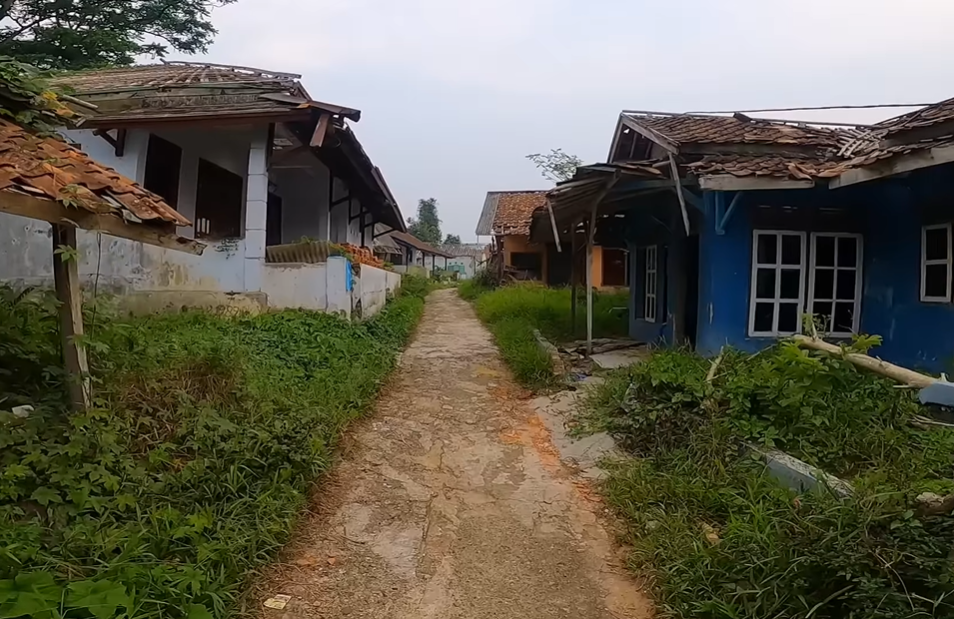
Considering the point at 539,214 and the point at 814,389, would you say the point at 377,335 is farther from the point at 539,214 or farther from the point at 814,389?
the point at 814,389

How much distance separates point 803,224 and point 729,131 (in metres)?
1.94

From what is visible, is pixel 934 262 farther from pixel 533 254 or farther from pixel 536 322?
pixel 533 254

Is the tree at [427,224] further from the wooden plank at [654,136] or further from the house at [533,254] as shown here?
the wooden plank at [654,136]

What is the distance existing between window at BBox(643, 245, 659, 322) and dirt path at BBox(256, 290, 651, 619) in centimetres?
477

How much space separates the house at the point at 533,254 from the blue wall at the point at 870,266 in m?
11.0

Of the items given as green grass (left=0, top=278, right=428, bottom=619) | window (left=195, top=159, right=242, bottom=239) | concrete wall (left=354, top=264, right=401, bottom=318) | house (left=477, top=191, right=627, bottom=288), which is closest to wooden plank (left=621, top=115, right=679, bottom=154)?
green grass (left=0, top=278, right=428, bottom=619)

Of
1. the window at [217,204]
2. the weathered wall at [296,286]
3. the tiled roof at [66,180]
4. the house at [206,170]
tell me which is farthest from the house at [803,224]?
the window at [217,204]

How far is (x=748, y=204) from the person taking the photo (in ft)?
25.0

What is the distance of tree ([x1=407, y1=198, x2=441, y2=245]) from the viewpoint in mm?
63094

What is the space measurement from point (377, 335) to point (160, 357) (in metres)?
4.65

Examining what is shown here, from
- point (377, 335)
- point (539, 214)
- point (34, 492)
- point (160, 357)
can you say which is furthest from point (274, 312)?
point (34, 492)

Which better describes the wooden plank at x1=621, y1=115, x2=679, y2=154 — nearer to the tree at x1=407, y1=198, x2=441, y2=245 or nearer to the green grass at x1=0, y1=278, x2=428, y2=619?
the green grass at x1=0, y1=278, x2=428, y2=619

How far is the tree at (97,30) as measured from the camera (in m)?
16.8

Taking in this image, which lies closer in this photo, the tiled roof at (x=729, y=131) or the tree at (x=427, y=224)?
the tiled roof at (x=729, y=131)
